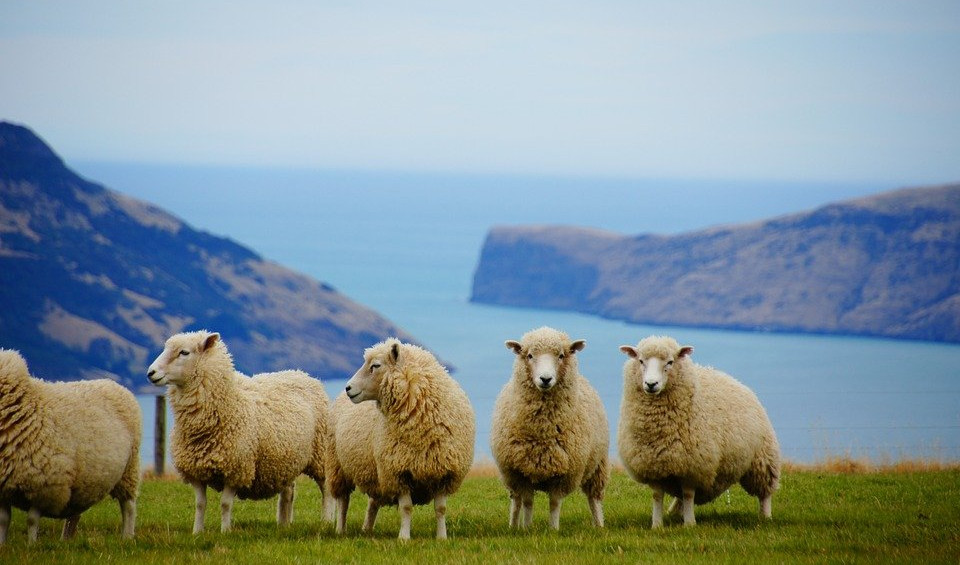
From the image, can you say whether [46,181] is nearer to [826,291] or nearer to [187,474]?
[826,291]

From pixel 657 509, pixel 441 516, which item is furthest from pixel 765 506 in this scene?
pixel 441 516

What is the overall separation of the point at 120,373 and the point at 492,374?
43.1 metres

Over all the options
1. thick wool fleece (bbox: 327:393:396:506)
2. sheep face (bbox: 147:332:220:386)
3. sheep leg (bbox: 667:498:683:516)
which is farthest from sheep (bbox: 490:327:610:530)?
sheep face (bbox: 147:332:220:386)

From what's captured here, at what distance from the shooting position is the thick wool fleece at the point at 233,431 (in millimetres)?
12828

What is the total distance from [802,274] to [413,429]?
515 feet

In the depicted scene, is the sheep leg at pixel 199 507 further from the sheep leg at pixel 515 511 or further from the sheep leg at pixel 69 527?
the sheep leg at pixel 515 511

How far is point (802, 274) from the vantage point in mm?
162500

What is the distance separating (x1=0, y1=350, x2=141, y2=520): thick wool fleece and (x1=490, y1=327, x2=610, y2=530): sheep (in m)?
4.19

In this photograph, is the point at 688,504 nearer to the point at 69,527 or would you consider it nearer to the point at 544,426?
the point at 544,426

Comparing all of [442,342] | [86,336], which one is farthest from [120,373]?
[442,342]

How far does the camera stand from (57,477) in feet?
38.7

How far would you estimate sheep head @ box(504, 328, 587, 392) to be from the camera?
41.0 ft

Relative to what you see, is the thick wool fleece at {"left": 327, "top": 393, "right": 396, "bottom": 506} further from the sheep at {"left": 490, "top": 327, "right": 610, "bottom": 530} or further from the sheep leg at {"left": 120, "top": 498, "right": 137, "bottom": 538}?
the sheep leg at {"left": 120, "top": 498, "right": 137, "bottom": 538}

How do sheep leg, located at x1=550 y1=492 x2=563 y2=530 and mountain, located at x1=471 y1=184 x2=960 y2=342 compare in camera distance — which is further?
mountain, located at x1=471 y1=184 x2=960 y2=342
